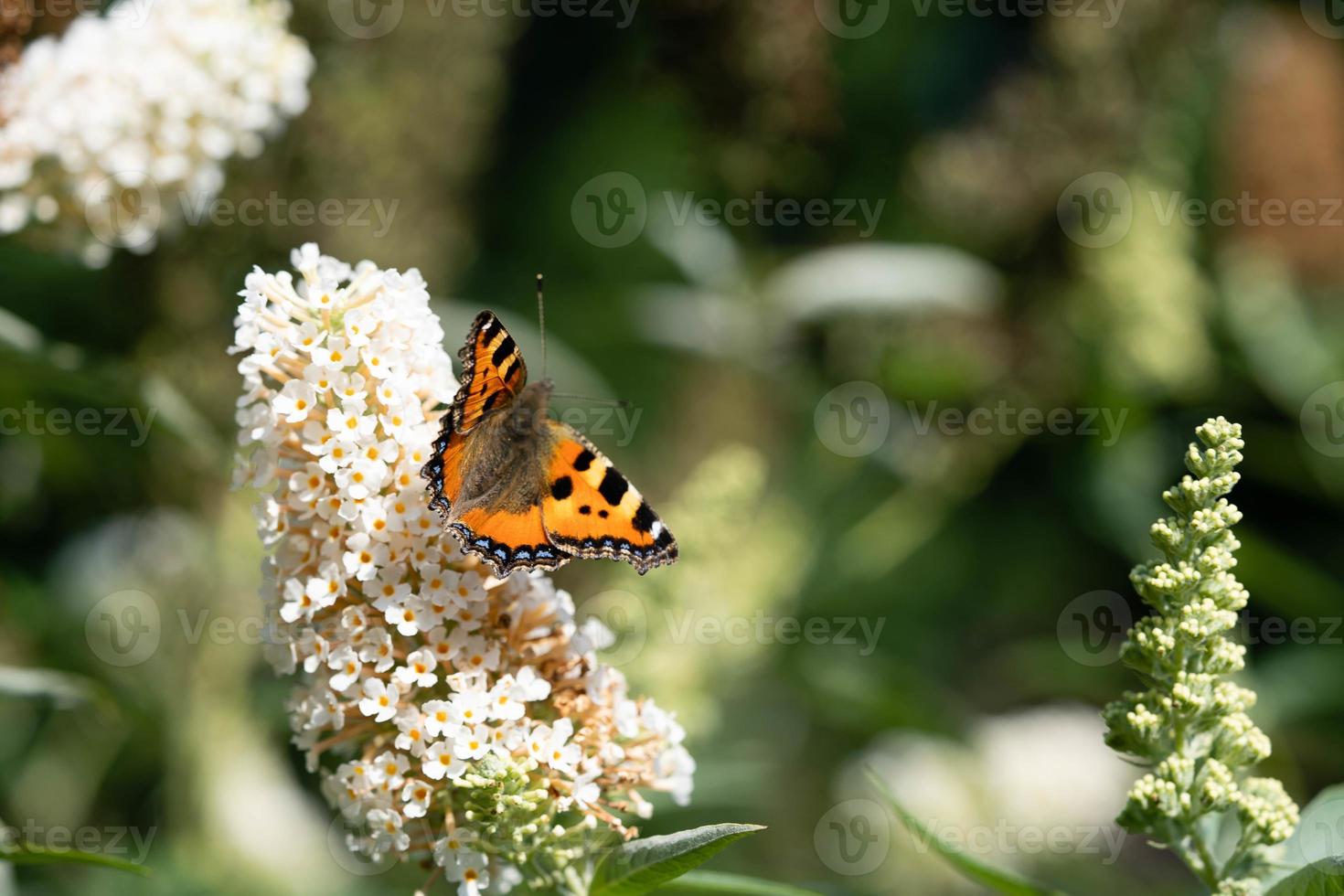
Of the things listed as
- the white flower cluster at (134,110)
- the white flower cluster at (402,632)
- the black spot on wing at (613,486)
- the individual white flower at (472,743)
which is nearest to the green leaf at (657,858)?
the white flower cluster at (402,632)

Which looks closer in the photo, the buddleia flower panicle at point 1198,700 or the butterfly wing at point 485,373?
the buddleia flower panicle at point 1198,700

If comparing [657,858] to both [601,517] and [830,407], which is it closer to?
[601,517]

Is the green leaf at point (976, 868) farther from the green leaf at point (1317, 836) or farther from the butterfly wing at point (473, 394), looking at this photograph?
the butterfly wing at point (473, 394)

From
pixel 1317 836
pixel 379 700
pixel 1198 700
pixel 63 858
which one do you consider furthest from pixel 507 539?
pixel 1317 836

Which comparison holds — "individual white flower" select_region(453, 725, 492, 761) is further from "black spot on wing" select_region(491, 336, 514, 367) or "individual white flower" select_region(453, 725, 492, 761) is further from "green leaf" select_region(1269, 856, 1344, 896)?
"green leaf" select_region(1269, 856, 1344, 896)

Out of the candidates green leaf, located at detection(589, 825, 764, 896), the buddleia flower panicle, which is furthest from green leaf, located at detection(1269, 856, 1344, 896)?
green leaf, located at detection(589, 825, 764, 896)

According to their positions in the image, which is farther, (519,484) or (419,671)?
(519,484)

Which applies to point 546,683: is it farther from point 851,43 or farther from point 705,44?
point 851,43
